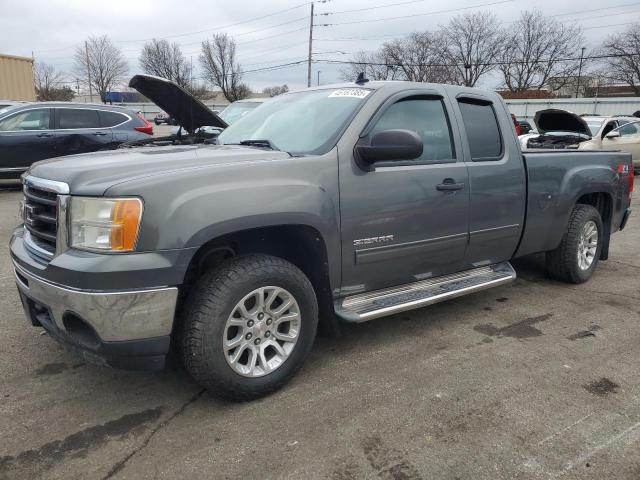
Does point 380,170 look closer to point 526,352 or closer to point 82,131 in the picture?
point 526,352

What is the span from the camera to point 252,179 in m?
2.85

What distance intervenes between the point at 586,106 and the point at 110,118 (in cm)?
3036

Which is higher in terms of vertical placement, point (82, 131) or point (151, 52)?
point (151, 52)

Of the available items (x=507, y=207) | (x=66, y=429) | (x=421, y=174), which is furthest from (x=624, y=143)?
(x=66, y=429)

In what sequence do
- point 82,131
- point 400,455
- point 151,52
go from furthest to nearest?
point 151,52 < point 82,131 < point 400,455

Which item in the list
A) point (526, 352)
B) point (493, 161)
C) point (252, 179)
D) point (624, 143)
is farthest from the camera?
point (624, 143)

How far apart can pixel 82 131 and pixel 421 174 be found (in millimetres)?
8617

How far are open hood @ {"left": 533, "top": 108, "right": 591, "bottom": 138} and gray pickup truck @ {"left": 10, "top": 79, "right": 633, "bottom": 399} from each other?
799 centimetres

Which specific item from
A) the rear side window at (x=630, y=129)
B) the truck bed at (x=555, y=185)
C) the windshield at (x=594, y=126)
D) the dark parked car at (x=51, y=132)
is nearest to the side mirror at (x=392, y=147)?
the truck bed at (x=555, y=185)

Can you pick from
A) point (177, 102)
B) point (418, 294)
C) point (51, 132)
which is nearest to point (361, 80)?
point (418, 294)

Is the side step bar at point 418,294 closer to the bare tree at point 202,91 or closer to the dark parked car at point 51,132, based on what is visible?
the dark parked car at point 51,132

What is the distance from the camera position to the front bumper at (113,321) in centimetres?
248

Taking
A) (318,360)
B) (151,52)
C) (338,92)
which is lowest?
(318,360)

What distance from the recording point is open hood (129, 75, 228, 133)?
15.3 ft
